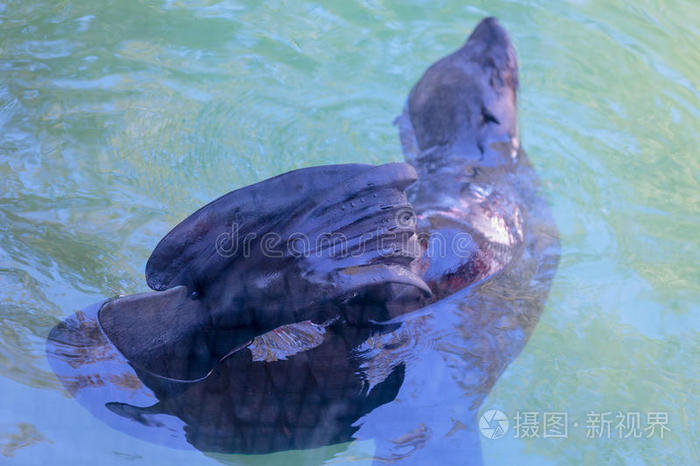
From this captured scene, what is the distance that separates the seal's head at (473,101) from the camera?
12.7 feet

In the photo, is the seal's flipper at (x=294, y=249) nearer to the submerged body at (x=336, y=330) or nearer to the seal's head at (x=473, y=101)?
the submerged body at (x=336, y=330)

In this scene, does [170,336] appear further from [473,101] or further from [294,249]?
[473,101]

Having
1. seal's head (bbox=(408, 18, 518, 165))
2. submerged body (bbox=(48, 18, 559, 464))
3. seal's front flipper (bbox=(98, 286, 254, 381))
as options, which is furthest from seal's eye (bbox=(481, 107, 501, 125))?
seal's front flipper (bbox=(98, 286, 254, 381))

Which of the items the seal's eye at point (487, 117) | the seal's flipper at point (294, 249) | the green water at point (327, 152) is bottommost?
the green water at point (327, 152)

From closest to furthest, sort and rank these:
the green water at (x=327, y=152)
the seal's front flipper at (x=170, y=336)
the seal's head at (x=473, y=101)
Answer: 1. the seal's front flipper at (x=170, y=336)
2. the green water at (x=327, y=152)
3. the seal's head at (x=473, y=101)

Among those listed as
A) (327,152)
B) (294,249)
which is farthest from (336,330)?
(327,152)

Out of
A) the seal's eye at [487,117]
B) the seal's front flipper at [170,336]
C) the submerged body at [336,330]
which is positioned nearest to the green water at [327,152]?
the submerged body at [336,330]

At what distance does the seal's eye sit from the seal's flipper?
1606 millimetres

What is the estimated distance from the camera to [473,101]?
13.0 ft

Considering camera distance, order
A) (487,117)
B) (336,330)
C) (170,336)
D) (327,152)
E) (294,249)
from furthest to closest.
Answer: (327,152)
(487,117)
(336,330)
(170,336)
(294,249)

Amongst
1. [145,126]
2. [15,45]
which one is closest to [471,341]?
[145,126]

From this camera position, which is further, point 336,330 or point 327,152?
point 327,152

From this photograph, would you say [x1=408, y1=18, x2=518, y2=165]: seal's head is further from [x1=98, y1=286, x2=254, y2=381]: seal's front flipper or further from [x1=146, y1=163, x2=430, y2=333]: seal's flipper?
[x1=98, y1=286, x2=254, y2=381]: seal's front flipper

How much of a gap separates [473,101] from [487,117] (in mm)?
118
